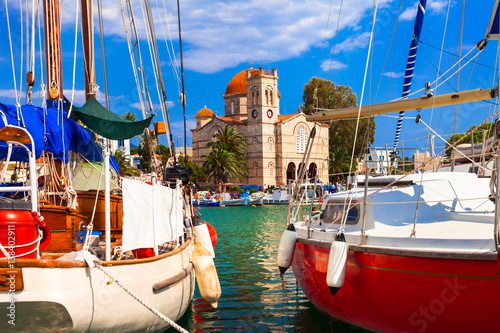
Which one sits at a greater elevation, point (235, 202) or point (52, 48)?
point (52, 48)

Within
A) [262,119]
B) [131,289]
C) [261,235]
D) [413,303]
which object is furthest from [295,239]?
[262,119]

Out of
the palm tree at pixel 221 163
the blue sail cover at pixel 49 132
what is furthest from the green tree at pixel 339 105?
the blue sail cover at pixel 49 132

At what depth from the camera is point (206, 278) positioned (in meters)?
9.44

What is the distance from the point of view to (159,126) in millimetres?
12742

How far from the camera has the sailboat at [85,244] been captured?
6.21m

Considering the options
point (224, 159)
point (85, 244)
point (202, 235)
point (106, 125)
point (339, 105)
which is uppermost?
point (339, 105)

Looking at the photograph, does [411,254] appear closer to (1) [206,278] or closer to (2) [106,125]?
(1) [206,278]

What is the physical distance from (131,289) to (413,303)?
13.6 ft

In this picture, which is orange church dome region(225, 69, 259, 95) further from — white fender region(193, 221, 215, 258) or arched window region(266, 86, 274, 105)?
white fender region(193, 221, 215, 258)

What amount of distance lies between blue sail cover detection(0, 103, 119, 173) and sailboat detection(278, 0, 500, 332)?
514 cm

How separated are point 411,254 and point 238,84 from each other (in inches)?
3551

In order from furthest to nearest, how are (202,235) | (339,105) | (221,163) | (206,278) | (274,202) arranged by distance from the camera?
(339,105) → (221,163) → (274,202) → (202,235) → (206,278)

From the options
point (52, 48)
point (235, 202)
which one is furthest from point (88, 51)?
point (235, 202)

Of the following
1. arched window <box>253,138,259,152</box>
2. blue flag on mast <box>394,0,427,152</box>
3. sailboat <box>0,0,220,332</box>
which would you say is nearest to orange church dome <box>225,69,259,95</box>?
arched window <box>253,138,259,152</box>
